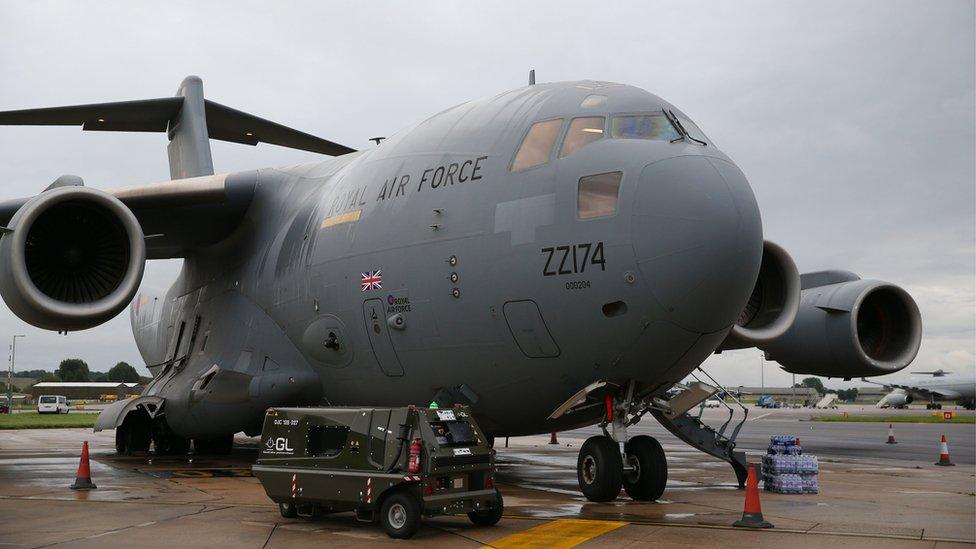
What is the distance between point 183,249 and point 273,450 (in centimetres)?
1004

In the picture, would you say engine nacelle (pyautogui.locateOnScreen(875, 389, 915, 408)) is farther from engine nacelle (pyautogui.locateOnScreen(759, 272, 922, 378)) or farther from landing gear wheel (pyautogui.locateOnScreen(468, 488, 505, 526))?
landing gear wheel (pyautogui.locateOnScreen(468, 488, 505, 526))

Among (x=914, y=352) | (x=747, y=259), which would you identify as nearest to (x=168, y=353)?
(x=747, y=259)

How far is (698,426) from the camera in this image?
13500 mm

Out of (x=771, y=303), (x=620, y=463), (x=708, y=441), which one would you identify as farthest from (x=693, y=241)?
(x=771, y=303)

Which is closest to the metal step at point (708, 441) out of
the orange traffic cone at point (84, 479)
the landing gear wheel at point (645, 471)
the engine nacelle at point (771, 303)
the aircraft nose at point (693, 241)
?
the engine nacelle at point (771, 303)

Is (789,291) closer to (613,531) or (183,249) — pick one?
(613,531)

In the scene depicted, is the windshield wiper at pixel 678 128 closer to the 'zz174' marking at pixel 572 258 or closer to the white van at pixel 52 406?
the 'zz174' marking at pixel 572 258

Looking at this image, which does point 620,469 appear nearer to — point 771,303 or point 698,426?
point 698,426

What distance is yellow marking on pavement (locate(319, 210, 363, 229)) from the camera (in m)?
12.9

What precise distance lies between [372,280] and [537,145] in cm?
295

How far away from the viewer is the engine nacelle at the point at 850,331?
16.9m

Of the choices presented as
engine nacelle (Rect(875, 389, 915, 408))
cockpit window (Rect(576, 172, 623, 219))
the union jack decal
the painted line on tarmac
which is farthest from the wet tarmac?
engine nacelle (Rect(875, 389, 915, 408))

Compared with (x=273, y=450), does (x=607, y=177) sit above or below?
above

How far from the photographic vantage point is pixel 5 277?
13031mm
